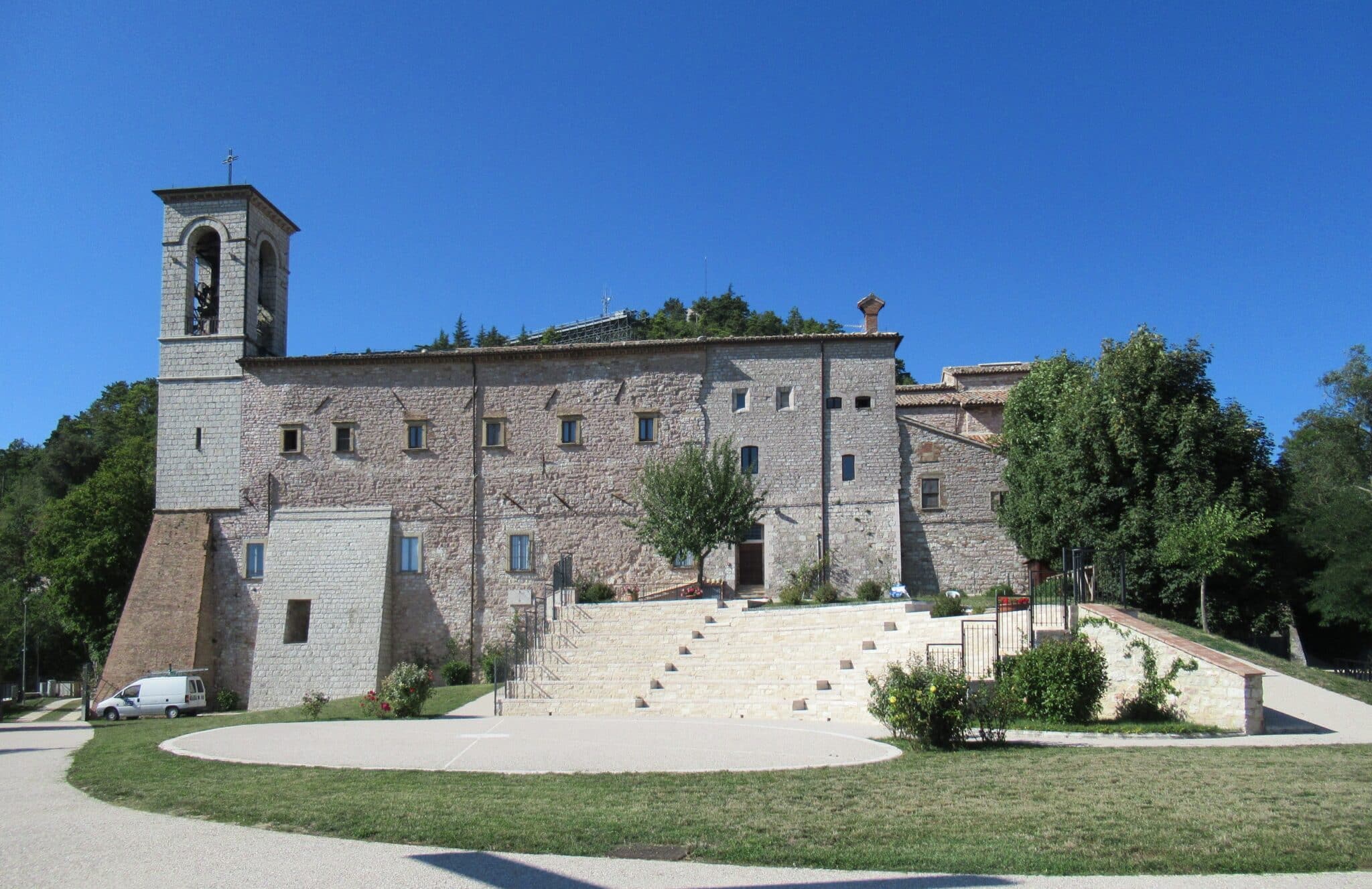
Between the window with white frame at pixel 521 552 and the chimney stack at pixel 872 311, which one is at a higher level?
the chimney stack at pixel 872 311

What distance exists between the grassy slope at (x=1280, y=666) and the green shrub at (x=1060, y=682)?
3346mm

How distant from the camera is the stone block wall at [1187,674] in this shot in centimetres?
1390

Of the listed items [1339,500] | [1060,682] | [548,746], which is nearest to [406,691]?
[548,746]

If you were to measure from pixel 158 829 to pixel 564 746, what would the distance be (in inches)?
241

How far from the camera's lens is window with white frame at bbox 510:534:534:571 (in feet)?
113

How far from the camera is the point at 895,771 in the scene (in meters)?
10.8

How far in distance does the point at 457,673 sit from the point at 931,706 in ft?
75.1

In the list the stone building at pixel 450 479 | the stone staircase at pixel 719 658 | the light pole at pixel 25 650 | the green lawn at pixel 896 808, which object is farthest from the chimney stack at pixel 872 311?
the light pole at pixel 25 650

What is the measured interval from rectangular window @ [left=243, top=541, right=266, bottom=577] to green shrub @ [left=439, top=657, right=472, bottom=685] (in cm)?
792

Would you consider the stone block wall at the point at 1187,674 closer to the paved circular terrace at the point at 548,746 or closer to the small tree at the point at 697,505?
the paved circular terrace at the point at 548,746

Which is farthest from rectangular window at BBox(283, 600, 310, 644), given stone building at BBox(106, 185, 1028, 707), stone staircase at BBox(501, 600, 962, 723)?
stone staircase at BBox(501, 600, 962, 723)

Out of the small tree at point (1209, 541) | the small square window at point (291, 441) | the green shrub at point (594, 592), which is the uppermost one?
the small square window at point (291, 441)

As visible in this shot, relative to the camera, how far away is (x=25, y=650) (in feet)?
171

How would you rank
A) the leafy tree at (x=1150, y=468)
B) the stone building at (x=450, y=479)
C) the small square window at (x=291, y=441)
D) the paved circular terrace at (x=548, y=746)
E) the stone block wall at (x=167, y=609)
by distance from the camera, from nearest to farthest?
the paved circular terrace at (x=548, y=746) < the leafy tree at (x=1150, y=468) < the stone building at (x=450, y=479) < the stone block wall at (x=167, y=609) < the small square window at (x=291, y=441)
